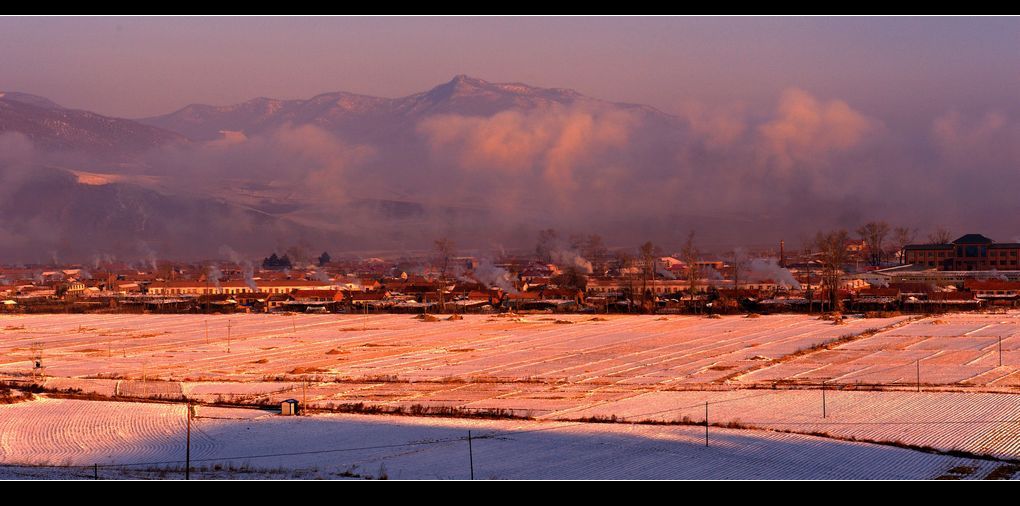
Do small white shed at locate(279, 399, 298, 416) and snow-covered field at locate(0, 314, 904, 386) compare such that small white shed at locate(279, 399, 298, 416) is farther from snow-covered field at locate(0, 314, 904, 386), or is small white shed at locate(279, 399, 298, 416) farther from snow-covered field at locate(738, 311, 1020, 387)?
snow-covered field at locate(738, 311, 1020, 387)

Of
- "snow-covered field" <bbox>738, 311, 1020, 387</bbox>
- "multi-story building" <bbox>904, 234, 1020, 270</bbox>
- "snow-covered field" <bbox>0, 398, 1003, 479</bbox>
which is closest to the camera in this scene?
"snow-covered field" <bbox>0, 398, 1003, 479</bbox>

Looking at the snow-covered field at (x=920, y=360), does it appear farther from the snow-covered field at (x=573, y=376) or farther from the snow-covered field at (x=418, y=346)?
the snow-covered field at (x=418, y=346)

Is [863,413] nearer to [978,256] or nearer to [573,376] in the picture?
[573,376]

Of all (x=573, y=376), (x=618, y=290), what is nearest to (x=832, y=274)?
(x=618, y=290)

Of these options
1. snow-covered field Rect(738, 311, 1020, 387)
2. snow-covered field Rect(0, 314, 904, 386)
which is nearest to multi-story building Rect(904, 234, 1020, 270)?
snow-covered field Rect(0, 314, 904, 386)

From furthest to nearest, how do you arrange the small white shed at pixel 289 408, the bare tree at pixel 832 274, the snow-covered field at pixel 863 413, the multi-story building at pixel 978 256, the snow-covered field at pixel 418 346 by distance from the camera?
the multi-story building at pixel 978 256, the bare tree at pixel 832 274, the snow-covered field at pixel 418 346, the small white shed at pixel 289 408, the snow-covered field at pixel 863 413

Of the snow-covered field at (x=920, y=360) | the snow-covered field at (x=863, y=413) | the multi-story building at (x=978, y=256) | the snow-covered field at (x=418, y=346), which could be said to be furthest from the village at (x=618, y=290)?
the snow-covered field at (x=863, y=413)
